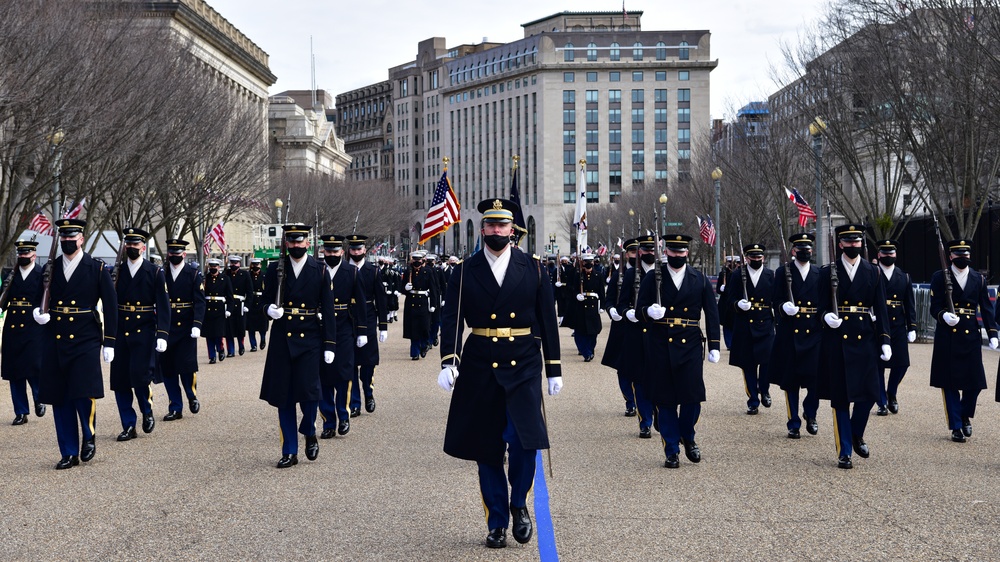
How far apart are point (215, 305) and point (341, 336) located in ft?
31.4

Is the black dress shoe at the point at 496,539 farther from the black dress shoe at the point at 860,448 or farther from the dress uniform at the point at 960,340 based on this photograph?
the dress uniform at the point at 960,340

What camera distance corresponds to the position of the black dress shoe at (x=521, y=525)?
6.86 metres

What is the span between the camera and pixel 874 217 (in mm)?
29734

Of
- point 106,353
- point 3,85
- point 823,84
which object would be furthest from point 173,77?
point 106,353

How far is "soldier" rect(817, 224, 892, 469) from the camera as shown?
9477 mm

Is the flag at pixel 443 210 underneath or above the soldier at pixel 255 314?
above

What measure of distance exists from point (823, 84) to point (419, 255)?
12693 millimetres

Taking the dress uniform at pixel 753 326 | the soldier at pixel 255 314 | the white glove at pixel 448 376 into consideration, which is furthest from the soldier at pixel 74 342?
the soldier at pixel 255 314

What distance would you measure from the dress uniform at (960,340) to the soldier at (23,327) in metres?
9.38

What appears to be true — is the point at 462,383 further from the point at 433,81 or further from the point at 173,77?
the point at 433,81

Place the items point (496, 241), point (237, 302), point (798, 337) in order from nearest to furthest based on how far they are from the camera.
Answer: point (496, 241) → point (798, 337) → point (237, 302)

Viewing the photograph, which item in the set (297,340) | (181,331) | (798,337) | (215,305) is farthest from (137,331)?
(215,305)

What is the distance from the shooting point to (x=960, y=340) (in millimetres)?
11141

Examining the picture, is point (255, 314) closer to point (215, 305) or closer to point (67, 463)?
point (215, 305)
